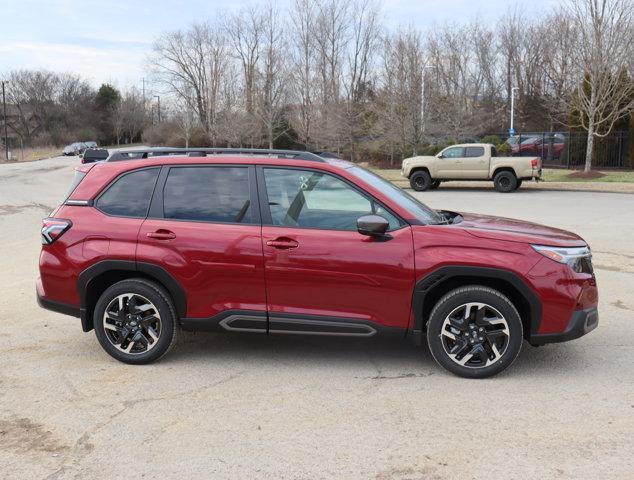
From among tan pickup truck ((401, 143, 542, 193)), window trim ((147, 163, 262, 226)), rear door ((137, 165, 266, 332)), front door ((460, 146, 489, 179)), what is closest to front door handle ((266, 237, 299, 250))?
rear door ((137, 165, 266, 332))

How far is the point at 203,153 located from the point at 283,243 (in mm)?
1116

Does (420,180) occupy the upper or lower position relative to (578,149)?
lower

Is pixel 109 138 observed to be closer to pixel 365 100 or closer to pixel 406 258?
pixel 365 100

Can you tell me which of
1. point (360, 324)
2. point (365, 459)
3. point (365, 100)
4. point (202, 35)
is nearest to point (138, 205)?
point (360, 324)

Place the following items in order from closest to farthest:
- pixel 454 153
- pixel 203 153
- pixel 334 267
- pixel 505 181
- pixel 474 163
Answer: pixel 334 267, pixel 203 153, pixel 505 181, pixel 474 163, pixel 454 153

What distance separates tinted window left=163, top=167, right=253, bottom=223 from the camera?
479cm

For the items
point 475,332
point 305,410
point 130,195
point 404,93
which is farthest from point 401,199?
point 404,93

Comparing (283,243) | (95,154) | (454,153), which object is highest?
(95,154)

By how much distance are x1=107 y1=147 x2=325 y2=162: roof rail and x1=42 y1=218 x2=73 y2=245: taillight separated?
2.14 ft

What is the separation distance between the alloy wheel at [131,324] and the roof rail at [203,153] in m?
1.22

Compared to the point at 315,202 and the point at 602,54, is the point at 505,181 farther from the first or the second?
the point at 315,202

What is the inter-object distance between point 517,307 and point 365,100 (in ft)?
125

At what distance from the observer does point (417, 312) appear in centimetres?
450

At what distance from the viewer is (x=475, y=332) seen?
4.46 metres
